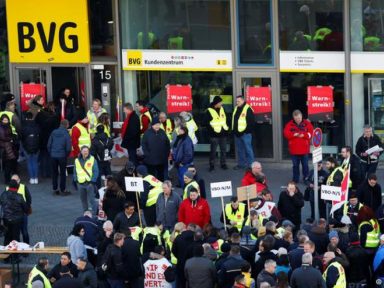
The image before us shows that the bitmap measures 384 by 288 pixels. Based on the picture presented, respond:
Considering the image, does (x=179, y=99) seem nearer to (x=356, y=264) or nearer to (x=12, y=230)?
(x=12, y=230)

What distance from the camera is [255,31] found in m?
32.4

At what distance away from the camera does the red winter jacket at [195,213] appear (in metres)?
25.7

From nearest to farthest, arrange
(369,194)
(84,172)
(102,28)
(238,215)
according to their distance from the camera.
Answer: (238,215)
(369,194)
(84,172)
(102,28)

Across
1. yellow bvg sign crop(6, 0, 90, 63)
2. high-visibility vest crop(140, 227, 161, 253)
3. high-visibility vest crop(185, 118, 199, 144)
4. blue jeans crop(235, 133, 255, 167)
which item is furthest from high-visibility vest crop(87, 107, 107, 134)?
high-visibility vest crop(140, 227, 161, 253)

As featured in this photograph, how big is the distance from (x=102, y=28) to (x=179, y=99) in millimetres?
2615

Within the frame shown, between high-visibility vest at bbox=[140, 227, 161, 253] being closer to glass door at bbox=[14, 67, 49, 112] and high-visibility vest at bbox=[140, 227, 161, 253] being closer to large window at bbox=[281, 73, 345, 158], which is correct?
large window at bbox=[281, 73, 345, 158]

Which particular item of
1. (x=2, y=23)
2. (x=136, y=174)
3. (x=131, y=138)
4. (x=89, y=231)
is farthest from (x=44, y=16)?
(x=89, y=231)

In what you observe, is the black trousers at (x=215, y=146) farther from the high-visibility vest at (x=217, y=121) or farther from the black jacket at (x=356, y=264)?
the black jacket at (x=356, y=264)

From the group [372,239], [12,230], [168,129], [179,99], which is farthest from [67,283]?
[179,99]

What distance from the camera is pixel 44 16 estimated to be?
33.3m

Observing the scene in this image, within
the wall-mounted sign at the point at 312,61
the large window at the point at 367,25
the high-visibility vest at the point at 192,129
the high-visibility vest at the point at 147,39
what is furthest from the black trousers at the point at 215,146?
the large window at the point at 367,25

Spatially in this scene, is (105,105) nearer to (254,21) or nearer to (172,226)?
(254,21)

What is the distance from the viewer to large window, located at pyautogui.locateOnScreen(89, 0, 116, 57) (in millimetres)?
33562

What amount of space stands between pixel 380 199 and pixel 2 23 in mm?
11952
